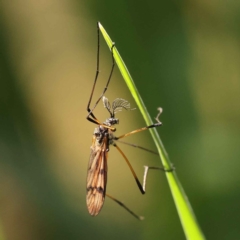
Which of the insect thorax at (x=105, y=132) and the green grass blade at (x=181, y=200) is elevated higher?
the insect thorax at (x=105, y=132)

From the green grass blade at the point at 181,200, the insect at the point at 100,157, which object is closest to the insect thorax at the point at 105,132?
the insect at the point at 100,157

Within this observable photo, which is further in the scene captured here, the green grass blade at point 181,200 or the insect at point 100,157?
the insect at point 100,157

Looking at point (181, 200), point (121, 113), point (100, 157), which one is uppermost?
point (121, 113)

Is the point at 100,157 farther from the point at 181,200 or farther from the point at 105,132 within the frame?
the point at 181,200

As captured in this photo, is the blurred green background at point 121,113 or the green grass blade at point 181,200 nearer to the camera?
the green grass blade at point 181,200

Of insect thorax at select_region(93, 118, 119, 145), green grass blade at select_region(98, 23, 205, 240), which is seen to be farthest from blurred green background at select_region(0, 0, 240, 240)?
green grass blade at select_region(98, 23, 205, 240)

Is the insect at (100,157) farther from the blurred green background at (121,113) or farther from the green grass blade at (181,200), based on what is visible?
the green grass blade at (181,200)

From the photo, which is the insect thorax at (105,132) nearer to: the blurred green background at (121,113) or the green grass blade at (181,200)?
the blurred green background at (121,113)

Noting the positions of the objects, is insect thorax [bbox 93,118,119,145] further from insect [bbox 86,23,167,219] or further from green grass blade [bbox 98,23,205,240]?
green grass blade [bbox 98,23,205,240]

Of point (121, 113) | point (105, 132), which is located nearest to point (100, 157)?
point (105, 132)
